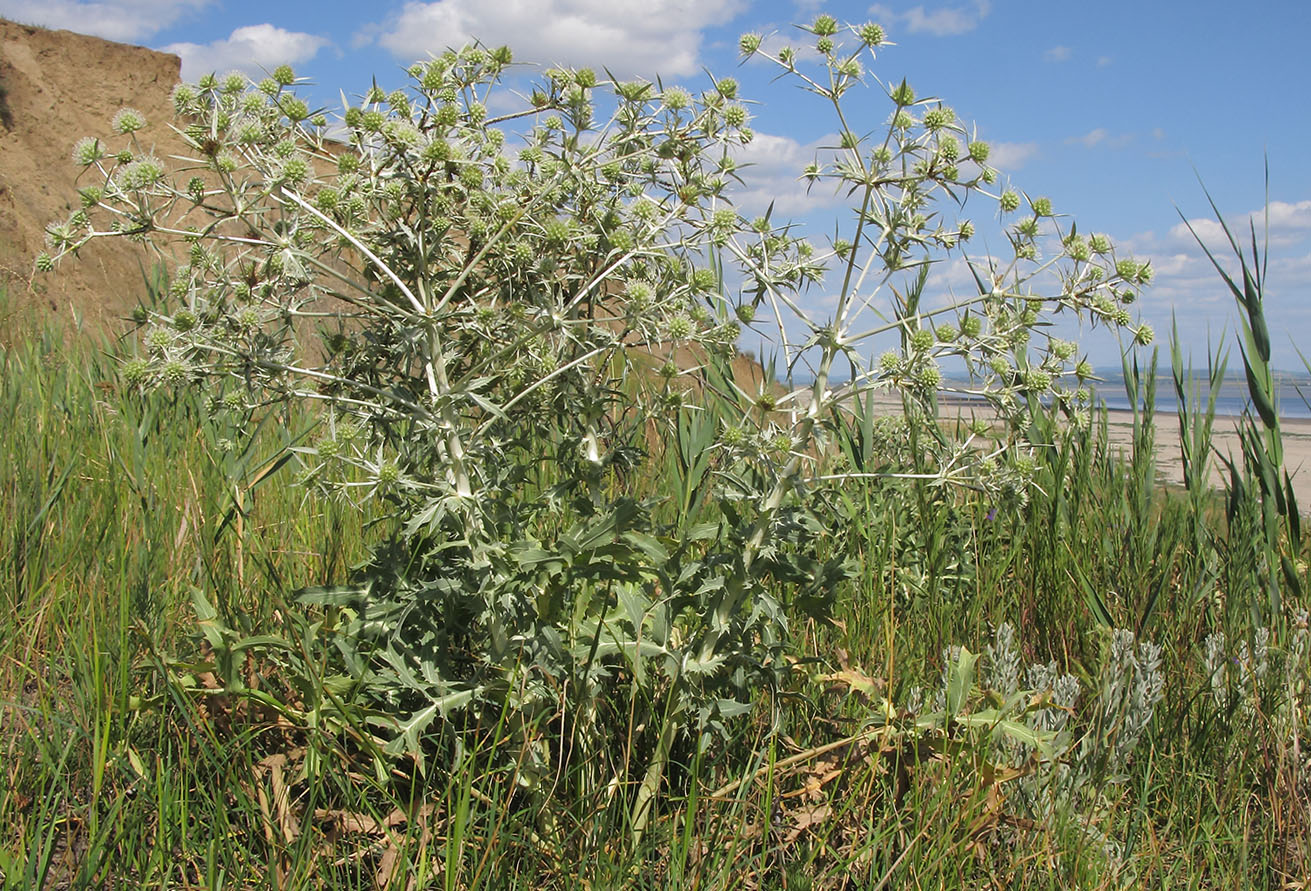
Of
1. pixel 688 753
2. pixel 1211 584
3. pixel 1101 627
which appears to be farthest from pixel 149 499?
pixel 1211 584

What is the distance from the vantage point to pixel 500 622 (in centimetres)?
200

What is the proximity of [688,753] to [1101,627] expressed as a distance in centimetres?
140

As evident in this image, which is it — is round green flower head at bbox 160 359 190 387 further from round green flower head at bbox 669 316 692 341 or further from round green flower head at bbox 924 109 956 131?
round green flower head at bbox 924 109 956 131

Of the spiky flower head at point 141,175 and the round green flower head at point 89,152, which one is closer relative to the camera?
the spiky flower head at point 141,175

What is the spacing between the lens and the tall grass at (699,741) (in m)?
1.95

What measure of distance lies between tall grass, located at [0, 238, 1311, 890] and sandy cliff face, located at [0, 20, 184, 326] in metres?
8.84

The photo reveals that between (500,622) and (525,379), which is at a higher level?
(525,379)

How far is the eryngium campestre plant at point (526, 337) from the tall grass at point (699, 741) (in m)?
0.16

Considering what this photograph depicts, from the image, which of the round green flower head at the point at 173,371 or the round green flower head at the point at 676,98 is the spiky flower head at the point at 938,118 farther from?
the round green flower head at the point at 173,371

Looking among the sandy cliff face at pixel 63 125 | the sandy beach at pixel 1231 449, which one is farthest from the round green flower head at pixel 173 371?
the sandy cliff face at pixel 63 125

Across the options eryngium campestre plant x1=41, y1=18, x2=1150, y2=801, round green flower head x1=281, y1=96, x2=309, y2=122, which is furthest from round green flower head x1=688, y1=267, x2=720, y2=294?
round green flower head x1=281, y1=96, x2=309, y2=122

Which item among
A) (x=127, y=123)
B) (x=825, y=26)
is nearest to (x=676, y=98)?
(x=825, y=26)

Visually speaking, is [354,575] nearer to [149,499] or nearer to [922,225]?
[149,499]

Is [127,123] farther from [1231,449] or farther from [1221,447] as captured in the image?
[1221,447]
